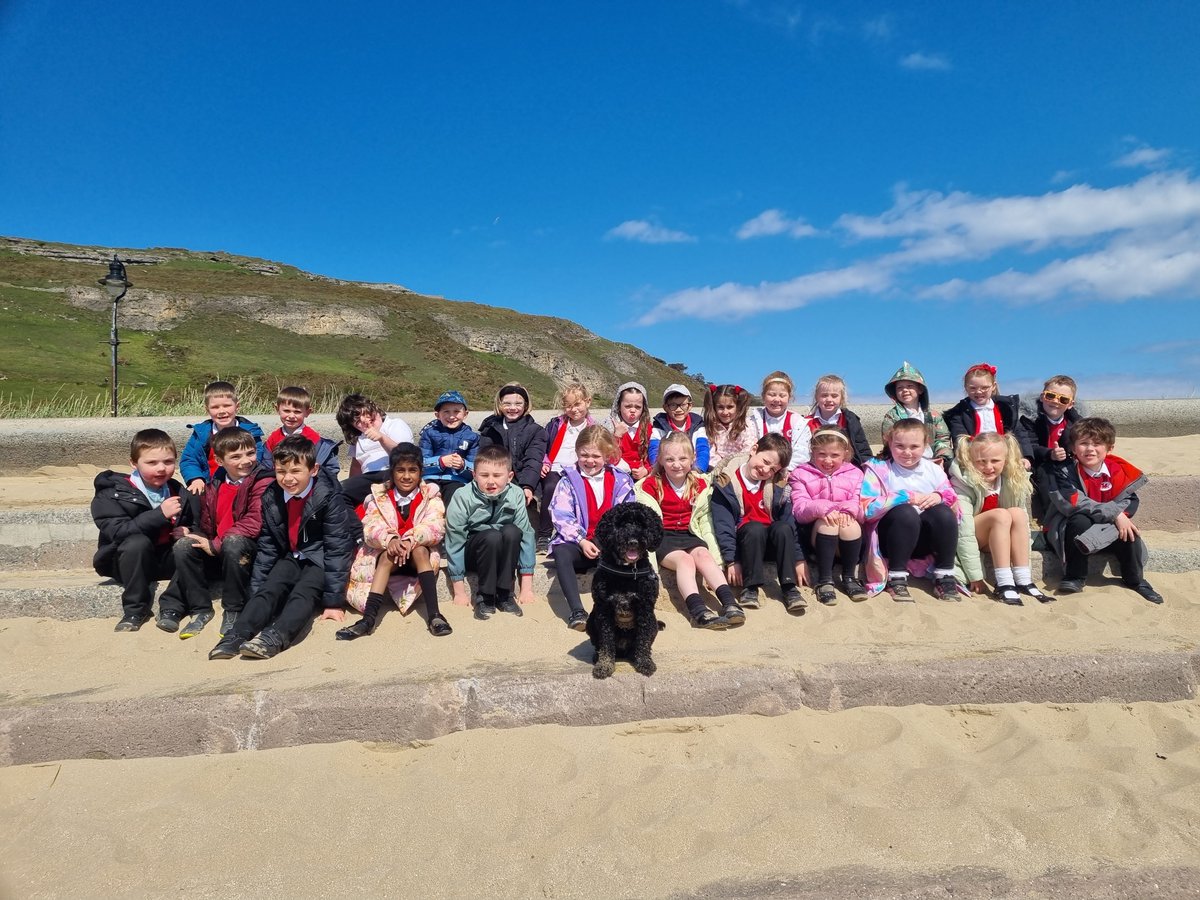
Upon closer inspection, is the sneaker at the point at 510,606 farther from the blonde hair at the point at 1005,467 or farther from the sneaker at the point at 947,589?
the blonde hair at the point at 1005,467

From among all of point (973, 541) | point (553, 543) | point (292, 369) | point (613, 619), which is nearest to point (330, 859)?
point (613, 619)

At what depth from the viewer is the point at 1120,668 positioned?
3455 millimetres

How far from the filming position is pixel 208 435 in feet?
17.4

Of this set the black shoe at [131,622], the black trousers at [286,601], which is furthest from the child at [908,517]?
the black shoe at [131,622]

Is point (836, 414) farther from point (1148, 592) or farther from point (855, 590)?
point (1148, 592)

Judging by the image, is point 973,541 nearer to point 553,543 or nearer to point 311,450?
point 553,543

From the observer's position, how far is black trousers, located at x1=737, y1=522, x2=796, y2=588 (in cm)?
443

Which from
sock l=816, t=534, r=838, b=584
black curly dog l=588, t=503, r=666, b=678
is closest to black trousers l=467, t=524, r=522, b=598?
black curly dog l=588, t=503, r=666, b=678

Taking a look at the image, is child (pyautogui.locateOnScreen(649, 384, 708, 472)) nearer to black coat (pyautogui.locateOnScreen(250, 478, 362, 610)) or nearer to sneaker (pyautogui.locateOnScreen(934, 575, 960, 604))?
sneaker (pyautogui.locateOnScreen(934, 575, 960, 604))

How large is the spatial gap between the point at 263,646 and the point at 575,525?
1.98 meters

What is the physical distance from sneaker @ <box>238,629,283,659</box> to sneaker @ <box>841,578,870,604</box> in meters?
3.54

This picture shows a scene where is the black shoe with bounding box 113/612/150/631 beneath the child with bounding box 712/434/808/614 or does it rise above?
beneath

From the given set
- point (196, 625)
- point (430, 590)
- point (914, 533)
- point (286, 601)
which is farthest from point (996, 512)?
point (196, 625)

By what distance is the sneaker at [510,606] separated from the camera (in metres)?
4.36
